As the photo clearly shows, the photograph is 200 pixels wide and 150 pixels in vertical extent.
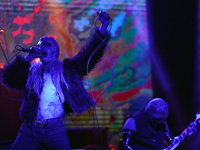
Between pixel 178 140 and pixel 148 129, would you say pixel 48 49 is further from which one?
pixel 178 140

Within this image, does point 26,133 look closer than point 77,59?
Yes

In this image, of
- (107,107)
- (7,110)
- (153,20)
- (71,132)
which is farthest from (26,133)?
(107,107)

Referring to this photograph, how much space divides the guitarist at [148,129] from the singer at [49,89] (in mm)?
929

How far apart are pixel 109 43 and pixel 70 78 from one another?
3.25m

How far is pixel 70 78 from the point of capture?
221 cm

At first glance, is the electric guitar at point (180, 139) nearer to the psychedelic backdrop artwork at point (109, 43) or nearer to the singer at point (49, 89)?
the singer at point (49, 89)

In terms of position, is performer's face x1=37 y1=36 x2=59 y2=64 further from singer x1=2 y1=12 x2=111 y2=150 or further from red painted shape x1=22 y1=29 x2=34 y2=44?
red painted shape x1=22 y1=29 x2=34 y2=44

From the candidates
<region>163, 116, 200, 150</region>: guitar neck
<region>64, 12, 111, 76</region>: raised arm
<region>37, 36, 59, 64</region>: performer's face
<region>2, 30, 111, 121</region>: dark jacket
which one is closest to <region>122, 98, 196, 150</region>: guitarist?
<region>163, 116, 200, 150</region>: guitar neck

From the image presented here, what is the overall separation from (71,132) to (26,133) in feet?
7.93

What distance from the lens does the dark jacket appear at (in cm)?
214

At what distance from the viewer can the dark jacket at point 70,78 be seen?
2.14 meters

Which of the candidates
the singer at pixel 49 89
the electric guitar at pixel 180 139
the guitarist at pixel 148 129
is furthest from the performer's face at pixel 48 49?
the electric guitar at pixel 180 139

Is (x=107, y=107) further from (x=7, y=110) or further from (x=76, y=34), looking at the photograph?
(x=7, y=110)

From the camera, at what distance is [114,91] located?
5258 millimetres
